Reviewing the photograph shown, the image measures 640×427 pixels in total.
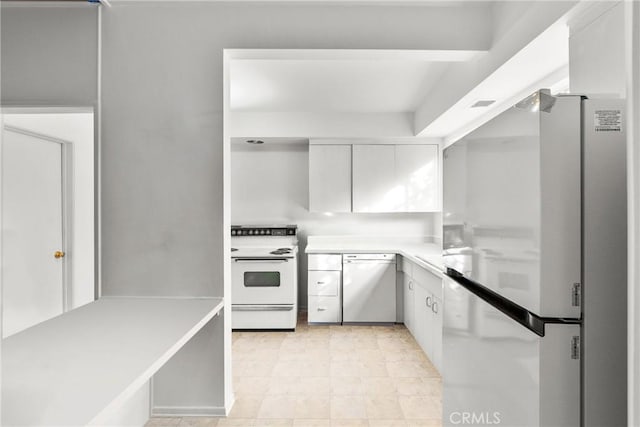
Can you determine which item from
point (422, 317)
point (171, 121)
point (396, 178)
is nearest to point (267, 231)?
point (396, 178)

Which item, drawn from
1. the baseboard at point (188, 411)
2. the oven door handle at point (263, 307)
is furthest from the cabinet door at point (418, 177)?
the baseboard at point (188, 411)

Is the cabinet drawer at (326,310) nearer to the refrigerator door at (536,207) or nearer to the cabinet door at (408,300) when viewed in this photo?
the cabinet door at (408,300)

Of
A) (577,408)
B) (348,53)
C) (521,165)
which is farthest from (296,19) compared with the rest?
(577,408)

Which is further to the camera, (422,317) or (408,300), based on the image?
(408,300)

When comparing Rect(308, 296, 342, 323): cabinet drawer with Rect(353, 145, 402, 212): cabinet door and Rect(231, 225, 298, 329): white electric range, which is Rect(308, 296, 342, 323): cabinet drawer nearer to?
Rect(231, 225, 298, 329): white electric range

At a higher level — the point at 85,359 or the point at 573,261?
the point at 573,261

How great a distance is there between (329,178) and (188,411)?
110 inches

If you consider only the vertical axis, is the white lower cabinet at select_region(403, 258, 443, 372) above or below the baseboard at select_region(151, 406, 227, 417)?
above

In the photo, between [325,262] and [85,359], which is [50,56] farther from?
[325,262]

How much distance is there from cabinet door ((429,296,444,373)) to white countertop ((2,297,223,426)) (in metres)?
1.71

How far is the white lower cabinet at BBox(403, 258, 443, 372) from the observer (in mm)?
2787

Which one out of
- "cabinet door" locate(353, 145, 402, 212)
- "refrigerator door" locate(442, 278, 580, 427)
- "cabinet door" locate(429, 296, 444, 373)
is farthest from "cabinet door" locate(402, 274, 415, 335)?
"refrigerator door" locate(442, 278, 580, 427)

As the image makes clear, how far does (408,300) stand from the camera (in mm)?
3764

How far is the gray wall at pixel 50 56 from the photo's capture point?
2109 mm
